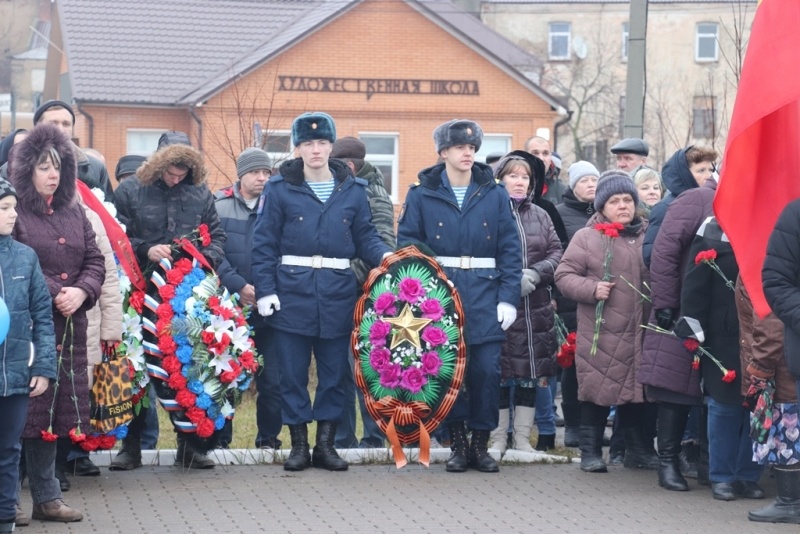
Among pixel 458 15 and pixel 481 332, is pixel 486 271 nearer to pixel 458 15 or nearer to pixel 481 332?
pixel 481 332

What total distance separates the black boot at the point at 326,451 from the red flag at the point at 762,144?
2.76m

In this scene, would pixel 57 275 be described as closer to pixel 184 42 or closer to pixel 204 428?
pixel 204 428

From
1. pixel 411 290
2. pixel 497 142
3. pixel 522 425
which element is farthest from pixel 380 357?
pixel 497 142

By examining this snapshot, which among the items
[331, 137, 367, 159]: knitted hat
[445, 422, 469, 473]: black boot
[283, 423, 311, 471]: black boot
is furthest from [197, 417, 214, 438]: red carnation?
[331, 137, 367, 159]: knitted hat

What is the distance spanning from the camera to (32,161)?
7469 mm

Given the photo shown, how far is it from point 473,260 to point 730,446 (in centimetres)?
197

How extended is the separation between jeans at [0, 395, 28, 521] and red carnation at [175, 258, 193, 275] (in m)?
1.93

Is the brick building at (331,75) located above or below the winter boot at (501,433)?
above

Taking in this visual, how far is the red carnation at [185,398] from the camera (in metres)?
8.49

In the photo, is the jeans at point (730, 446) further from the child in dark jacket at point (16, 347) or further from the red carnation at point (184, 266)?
the child in dark jacket at point (16, 347)

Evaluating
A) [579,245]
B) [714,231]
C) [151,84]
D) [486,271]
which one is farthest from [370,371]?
[151,84]

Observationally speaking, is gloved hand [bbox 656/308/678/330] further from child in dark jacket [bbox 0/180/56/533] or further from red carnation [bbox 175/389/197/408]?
child in dark jacket [bbox 0/180/56/533]

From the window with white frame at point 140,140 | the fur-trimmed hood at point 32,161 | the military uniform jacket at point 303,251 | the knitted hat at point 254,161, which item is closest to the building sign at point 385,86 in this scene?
the window with white frame at point 140,140

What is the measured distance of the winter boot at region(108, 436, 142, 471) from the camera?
8.85 metres
